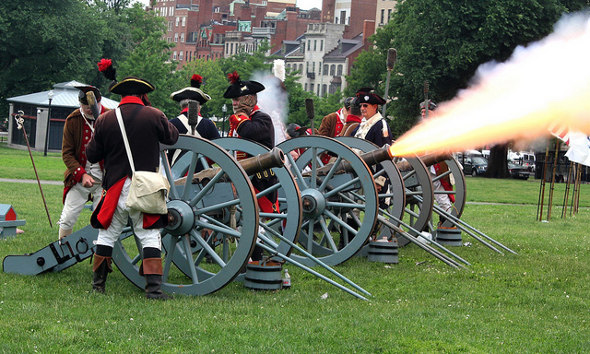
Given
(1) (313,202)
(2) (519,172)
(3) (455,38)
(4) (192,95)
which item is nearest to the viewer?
(1) (313,202)

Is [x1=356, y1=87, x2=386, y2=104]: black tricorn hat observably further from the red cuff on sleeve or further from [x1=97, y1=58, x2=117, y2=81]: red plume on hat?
[x1=97, y1=58, x2=117, y2=81]: red plume on hat

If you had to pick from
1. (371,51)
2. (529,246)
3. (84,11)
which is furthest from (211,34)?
(529,246)

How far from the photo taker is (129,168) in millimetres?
7426

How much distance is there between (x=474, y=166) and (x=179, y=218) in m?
46.2

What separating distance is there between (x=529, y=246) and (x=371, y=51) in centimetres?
5459

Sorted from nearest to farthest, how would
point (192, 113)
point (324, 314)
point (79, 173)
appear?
point (324, 314) < point (192, 113) < point (79, 173)

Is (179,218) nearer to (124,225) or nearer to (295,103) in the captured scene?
(124,225)

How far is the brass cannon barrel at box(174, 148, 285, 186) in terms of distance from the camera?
794 centimetres

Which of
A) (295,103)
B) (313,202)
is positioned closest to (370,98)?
(313,202)

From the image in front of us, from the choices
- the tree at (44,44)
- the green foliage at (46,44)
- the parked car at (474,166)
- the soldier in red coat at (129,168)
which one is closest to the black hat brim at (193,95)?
the soldier in red coat at (129,168)

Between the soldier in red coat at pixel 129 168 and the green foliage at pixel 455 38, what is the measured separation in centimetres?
3176

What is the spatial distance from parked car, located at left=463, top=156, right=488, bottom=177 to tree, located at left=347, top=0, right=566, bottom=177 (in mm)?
7541

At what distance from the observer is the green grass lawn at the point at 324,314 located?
20.0 ft

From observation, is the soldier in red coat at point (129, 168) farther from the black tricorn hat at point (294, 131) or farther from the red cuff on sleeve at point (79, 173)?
the black tricorn hat at point (294, 131)
